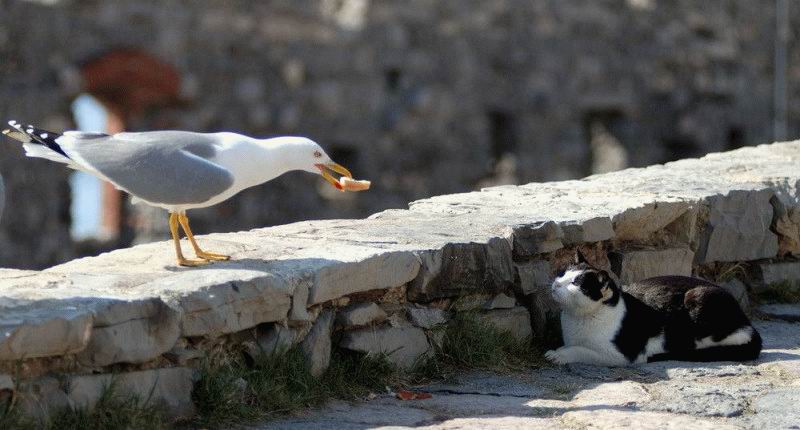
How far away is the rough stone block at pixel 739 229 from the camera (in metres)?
6.08

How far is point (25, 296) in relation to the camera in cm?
378

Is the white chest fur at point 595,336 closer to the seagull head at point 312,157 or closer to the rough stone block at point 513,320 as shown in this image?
the rough stone block at point 513,320

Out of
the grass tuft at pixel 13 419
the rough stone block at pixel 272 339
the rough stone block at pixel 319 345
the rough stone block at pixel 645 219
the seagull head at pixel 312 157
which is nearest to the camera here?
the grass tuft at pixel 13 419

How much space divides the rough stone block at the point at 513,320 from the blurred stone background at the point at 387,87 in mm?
7591

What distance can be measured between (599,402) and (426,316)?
72cm

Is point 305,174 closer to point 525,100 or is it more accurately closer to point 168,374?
point 525,100

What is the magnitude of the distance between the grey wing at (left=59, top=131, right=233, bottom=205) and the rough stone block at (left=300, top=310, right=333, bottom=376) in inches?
20.2

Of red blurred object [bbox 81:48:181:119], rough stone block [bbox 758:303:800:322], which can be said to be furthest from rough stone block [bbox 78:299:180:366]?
red blurred object [bbox 81:48:181:119]

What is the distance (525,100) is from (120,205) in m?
4.72

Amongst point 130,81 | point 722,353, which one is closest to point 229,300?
point 722,353

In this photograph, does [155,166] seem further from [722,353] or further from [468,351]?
[722,353]

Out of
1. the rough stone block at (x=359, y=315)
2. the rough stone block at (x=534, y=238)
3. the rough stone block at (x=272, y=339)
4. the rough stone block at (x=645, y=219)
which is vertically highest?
the rough stone block at (x=645, y=219)

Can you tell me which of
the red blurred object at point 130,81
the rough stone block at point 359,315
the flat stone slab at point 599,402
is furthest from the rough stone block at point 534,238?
the red blurred object at point 130,81

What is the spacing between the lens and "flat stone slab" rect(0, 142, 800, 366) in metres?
3.80
